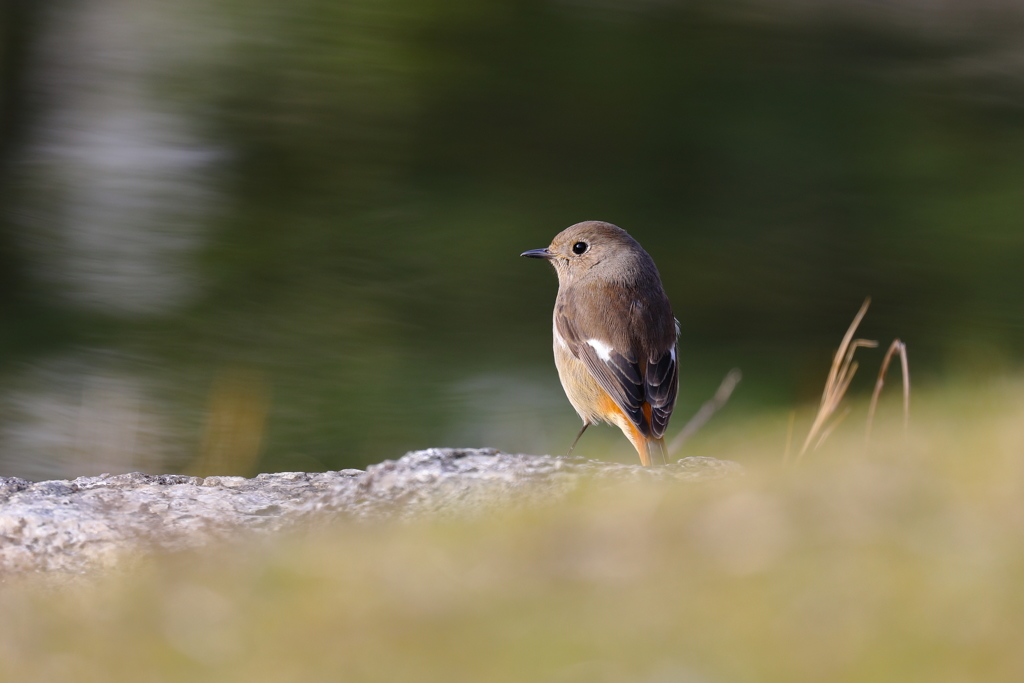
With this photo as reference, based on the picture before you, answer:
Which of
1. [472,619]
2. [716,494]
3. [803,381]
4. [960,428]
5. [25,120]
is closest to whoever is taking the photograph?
[472,619]

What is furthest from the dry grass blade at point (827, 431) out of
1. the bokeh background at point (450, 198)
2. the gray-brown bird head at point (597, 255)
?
the bokeh background at point (450, 198)

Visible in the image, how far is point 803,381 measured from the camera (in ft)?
17.9

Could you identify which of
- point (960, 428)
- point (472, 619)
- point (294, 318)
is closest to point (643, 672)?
point (472, 619)

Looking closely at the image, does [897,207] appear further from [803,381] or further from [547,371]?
[547,371]

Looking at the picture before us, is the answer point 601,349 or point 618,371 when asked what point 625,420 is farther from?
point 601,349

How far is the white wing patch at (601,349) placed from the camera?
3.85 m

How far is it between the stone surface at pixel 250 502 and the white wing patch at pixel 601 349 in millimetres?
1226

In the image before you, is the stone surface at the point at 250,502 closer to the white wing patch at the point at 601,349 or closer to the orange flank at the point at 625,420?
the orange flank at the point at 625,420

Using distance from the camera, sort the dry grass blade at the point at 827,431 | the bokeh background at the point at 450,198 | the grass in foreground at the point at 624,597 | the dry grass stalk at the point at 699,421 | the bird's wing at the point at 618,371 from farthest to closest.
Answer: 1. the bokeh background at the point at 450,198
2. the dry grass stalk at the point at 699,421
3. the bird's wing at the point at 618,371
4. the dry grass blade at the point at 827,431
5. the grass in foreground at the point at 624,597

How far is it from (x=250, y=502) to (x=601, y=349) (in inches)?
72.1

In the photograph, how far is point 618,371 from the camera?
149 inches

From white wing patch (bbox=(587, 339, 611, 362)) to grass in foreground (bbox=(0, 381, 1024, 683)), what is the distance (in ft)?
6.80

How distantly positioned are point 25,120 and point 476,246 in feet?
11.8

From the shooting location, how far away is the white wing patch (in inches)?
152
